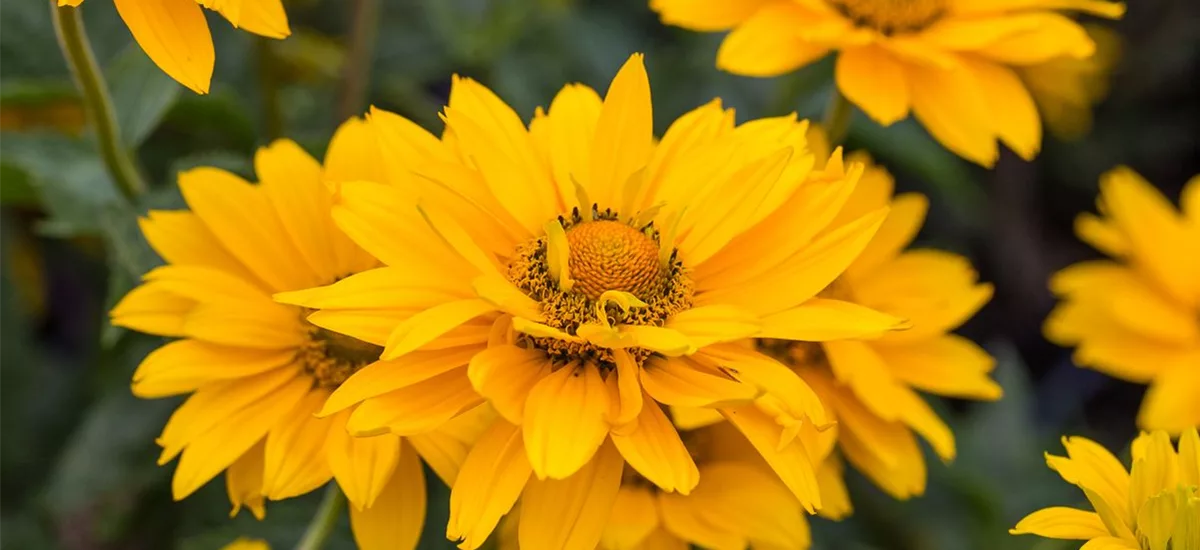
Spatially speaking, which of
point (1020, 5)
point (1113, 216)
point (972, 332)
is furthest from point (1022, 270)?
point (1020, 5)

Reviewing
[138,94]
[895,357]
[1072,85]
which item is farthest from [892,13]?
[1072,85]

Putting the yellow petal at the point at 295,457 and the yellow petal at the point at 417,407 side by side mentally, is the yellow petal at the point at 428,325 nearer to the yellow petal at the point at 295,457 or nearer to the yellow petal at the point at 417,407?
the yellow petal at the point at 417,407

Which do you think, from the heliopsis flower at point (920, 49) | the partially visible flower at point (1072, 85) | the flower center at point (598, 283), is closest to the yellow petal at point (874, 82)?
the heliopsis flower at point (920, 49)

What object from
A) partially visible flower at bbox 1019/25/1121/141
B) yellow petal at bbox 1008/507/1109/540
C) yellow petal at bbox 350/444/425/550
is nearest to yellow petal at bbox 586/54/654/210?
yellow petal at bbox 350/444/425/550

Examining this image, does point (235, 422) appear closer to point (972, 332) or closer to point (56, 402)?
point (56, 402)

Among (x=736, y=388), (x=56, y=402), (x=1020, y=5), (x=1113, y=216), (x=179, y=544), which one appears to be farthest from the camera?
(x=56, y=402)

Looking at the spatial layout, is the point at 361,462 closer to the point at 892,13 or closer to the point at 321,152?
the point at 321,152

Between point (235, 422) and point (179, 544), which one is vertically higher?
point (235, 422)

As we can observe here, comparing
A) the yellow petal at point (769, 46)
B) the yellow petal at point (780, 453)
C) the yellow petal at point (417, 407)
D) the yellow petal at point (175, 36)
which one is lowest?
the yellow petal at point (780, 453)
